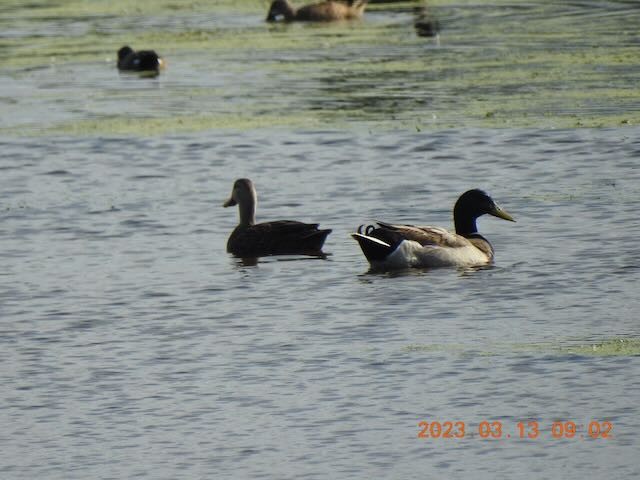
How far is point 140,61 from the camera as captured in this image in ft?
94.7

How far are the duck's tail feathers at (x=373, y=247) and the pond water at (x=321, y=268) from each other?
7.6 inches

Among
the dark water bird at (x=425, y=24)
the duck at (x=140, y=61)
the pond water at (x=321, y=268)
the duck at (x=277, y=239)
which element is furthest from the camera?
the dark water bird at (x=425, y=24)

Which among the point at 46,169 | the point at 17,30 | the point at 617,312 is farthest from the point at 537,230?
the point at 17,30

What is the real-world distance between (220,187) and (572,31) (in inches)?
502

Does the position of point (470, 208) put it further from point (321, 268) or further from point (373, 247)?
point (321, 268)

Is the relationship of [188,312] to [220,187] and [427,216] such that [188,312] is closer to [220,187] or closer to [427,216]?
[427,216]

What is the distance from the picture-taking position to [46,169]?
21203mm

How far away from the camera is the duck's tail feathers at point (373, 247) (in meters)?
15.1
